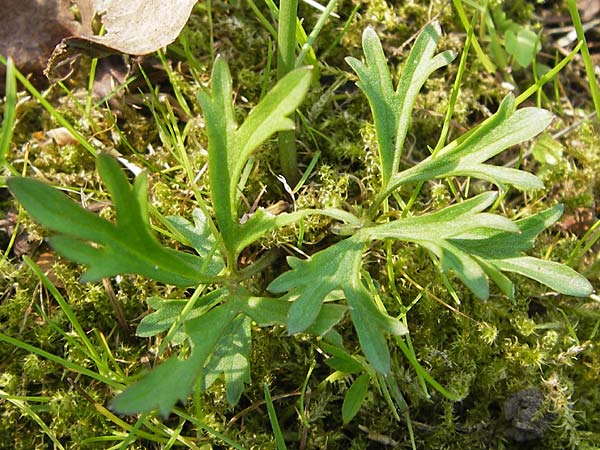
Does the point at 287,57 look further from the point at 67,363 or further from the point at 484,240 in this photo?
the point at 67,363

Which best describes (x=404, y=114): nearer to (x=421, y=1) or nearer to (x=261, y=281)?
(x=261, y=281)

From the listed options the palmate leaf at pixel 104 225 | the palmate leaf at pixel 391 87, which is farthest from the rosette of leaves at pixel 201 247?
the palmate leaf at pixel 391 87

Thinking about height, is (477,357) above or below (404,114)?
below

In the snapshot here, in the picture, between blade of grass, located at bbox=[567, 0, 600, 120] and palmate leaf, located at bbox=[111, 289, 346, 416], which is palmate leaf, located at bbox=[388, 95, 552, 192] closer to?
blade of grass, located at bbox=[567, 0, 600, 120]

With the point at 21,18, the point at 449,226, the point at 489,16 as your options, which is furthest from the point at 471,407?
the point at 21,18

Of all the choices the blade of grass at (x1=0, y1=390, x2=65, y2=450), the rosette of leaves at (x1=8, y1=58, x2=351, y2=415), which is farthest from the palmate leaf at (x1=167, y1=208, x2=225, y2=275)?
the blade of grass at (x1=0, y1=390, x2=65, y2=450)

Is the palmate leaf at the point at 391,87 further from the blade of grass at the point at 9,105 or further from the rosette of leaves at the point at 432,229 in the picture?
the blade of grass at the point at 9,105
